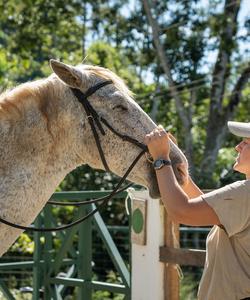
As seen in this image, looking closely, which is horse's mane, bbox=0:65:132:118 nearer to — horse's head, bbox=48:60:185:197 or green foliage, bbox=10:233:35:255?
horse's head, bbox=48:60:185:197

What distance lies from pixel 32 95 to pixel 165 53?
40.1 ft

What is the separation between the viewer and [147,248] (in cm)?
528

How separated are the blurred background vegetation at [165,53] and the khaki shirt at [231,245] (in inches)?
366

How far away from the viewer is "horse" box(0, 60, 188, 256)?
12.2ft

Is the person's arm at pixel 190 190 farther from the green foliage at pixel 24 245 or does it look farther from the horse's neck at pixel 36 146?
→ the green foliage at pixel 24 245

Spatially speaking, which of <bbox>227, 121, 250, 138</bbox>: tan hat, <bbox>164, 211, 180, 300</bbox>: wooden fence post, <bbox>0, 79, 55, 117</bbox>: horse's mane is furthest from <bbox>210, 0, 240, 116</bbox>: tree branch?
<bbox>227, 121, 250, 138</bbox>: tan hat

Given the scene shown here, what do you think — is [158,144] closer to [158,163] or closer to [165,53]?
[158,163]

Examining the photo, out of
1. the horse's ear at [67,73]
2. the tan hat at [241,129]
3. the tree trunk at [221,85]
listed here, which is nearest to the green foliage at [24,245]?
the tree trunk at [221,85]

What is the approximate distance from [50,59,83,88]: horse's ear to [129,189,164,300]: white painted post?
1598 millimetres

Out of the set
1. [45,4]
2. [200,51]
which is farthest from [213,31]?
[45,4]

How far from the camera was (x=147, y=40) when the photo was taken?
55.3 ft

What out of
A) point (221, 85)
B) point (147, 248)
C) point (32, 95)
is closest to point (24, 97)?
point (32, 95)

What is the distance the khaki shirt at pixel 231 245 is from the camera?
3025 mm

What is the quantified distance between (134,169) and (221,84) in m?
11.8
